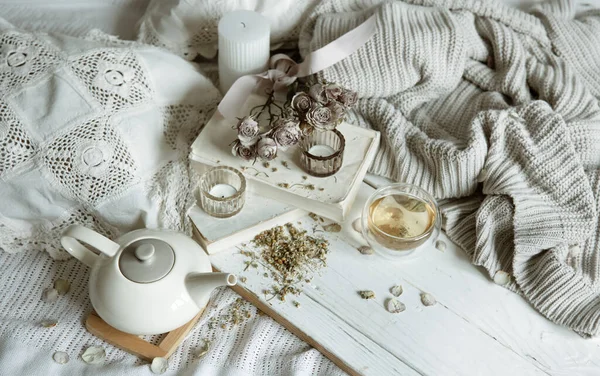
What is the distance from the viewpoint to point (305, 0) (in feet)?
3.68

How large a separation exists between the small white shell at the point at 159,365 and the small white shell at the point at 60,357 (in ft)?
0.37

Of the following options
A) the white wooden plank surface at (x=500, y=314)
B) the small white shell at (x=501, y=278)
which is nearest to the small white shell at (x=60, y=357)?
the white wooden plank surface at (x=500, y=314)

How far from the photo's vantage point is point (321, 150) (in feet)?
3.27

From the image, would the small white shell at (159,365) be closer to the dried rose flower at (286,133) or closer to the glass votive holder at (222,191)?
the glass votive holder at (222,191)

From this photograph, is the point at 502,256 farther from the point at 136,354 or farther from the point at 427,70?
the point at 136,354

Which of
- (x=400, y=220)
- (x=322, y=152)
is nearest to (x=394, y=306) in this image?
(x=400, y=220)

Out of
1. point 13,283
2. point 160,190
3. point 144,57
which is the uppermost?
point 144,57

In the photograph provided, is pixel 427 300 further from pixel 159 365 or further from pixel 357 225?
pixel 159 365

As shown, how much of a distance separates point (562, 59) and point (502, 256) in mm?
379

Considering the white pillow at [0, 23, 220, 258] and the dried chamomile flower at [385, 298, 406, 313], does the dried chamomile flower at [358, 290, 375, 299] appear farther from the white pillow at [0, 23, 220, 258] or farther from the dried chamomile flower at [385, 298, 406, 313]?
the white pillow at [0, 23, 220, 258]

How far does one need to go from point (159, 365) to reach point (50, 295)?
198 mm

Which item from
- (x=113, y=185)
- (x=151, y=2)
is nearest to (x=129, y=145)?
(x=113, y=185)

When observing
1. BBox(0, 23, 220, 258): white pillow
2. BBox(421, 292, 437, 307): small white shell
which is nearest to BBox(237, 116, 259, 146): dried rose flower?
BBox(0, 23, 220, 258): white pillow

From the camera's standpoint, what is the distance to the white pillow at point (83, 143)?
91 centimetres
